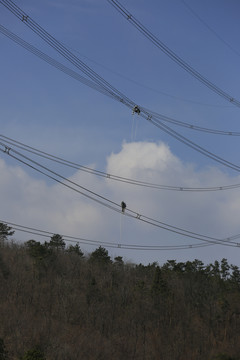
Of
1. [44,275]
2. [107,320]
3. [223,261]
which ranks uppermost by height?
[223,261]

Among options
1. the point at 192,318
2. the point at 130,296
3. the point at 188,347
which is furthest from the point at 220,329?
the point at 130,296

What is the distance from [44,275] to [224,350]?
18072 mm

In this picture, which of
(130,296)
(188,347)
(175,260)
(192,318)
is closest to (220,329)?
(192,318)

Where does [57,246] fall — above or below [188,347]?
above

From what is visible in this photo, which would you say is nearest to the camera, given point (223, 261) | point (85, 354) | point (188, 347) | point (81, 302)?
point (85, 354)

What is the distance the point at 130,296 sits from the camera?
41.0 metres

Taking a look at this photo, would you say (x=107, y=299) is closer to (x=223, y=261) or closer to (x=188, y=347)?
(x=188, y=347)

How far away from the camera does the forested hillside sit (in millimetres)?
28750

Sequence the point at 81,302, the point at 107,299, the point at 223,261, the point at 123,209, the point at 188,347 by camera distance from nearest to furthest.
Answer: the point at 123,209, the point at 188,347, the point at 81,302, the point at 107,299, the point at 223,261

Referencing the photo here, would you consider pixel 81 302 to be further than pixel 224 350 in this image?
Yes

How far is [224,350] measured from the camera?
34656 millimetres

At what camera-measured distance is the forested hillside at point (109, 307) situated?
28750 millimetres

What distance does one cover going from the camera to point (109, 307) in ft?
125

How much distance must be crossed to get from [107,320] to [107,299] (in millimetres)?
4319
